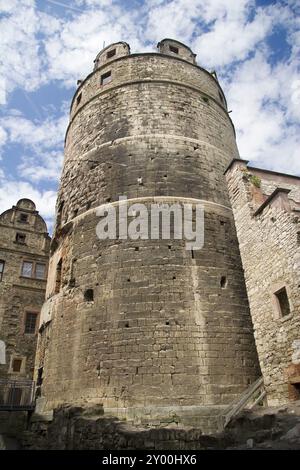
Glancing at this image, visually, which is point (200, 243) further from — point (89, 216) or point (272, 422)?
point (272, 422)

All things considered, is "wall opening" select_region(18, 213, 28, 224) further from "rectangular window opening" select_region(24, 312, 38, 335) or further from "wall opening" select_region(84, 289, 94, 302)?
"wall opening" select_region(84, 289, 94, 302)

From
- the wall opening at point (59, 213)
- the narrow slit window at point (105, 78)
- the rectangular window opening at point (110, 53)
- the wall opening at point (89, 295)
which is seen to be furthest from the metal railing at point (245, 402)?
the rectangular window opening at point (110, 53)

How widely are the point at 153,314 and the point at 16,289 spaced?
12072 millimetres

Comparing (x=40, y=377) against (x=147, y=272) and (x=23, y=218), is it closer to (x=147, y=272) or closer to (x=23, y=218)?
(x=147, y=272)

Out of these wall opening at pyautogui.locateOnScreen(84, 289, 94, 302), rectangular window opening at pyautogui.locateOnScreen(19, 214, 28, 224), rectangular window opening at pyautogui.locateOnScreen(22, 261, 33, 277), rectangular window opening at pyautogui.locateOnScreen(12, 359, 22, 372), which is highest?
rectangular window opening at pyautogui.locateOnScreen(19, 214, 28, 224)

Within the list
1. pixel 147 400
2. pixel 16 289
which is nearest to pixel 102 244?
pixel 147 400

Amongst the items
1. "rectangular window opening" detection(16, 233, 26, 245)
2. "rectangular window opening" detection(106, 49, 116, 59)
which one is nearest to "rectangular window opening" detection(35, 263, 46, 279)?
"rectangular window opening" detection(16, 233, 26, 245)

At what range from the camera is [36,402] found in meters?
11.2

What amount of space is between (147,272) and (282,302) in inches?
148

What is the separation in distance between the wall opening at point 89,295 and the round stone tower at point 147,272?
49 millimetres

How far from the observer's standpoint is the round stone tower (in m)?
8.86

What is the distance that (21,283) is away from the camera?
63.5 feet

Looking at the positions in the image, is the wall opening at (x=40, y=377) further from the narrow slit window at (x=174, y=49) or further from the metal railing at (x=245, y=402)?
the narrow slit window at (x=174, y=49)

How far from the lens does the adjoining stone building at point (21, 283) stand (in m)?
17.4
